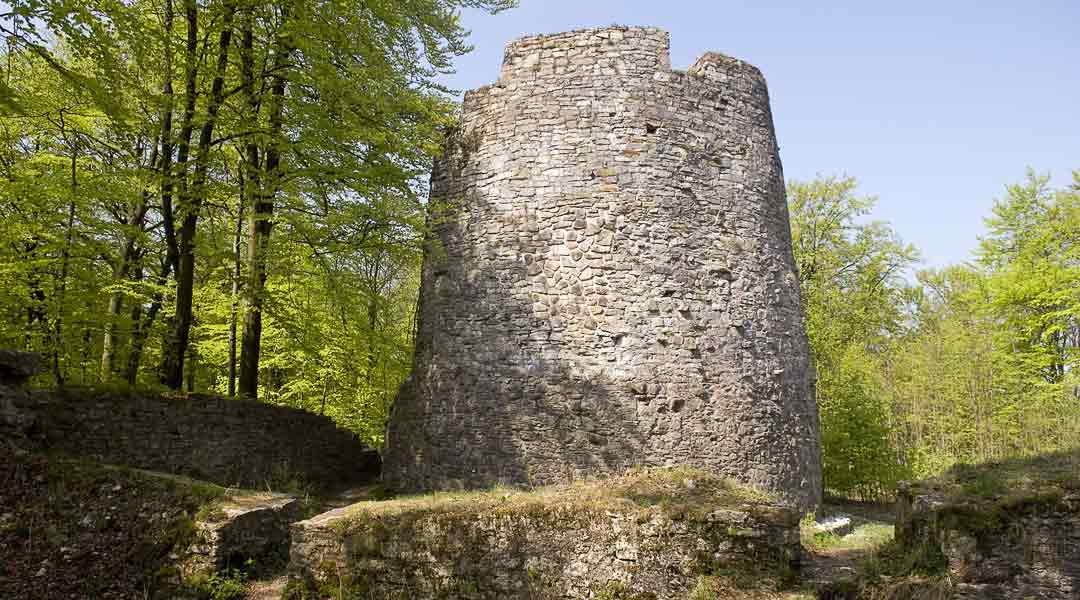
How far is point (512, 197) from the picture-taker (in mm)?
10133

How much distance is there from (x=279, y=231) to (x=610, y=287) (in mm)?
8185

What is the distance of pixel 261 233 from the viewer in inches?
488

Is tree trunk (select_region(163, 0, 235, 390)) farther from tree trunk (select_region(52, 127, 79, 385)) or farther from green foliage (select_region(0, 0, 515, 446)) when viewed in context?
tree trunk (select_region(52, 127, 79, 385))

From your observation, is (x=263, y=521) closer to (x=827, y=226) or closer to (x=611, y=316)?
(x=611, y=316)

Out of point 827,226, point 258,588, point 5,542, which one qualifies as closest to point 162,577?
point 258,588

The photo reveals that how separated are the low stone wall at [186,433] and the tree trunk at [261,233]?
126cm

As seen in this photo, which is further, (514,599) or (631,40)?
(631,40)

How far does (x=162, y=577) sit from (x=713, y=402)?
6922mm

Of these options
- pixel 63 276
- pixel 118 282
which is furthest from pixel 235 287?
pixel 63 276

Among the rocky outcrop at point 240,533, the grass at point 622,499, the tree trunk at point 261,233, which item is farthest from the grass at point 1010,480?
the tree trunk at point 261,233

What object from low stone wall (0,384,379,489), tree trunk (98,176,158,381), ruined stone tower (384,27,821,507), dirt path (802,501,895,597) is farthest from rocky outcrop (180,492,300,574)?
dirt path (802,501,895,597)

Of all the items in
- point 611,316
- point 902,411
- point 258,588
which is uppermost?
point 611,316

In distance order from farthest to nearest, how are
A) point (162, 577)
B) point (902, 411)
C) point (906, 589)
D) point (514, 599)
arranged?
point (902, 411) < point (162, 577) < point (514, 599) < point (906, 589)

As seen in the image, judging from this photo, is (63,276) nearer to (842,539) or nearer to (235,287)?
(235,287)
